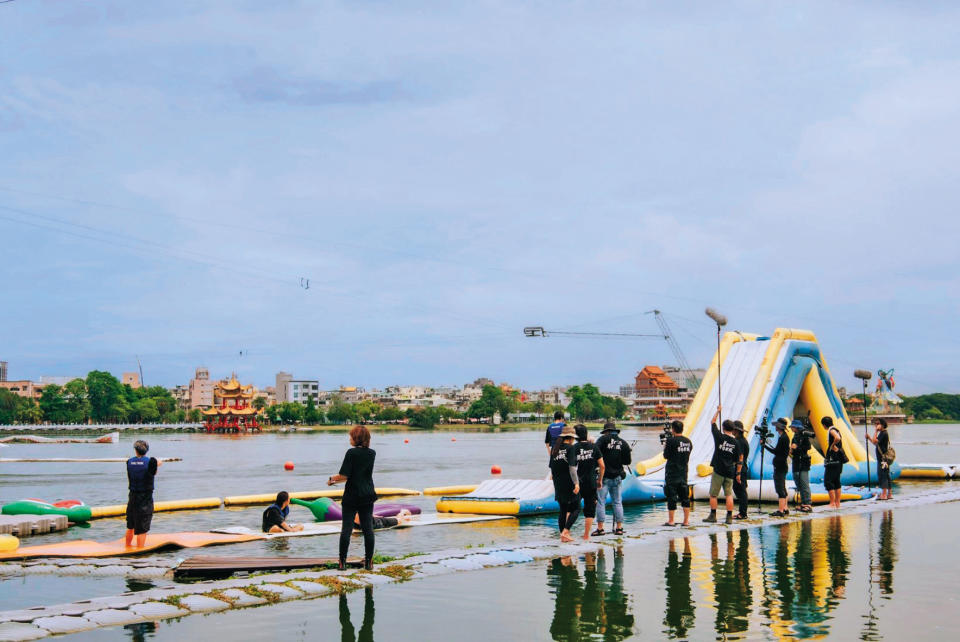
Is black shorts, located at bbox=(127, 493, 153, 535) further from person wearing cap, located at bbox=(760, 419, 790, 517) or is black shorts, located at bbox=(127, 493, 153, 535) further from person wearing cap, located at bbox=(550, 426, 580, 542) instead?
person wearing cap, located at bbox=(760, 419, 790, 517)

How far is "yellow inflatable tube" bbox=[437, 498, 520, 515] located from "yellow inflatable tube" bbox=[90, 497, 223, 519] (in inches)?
294

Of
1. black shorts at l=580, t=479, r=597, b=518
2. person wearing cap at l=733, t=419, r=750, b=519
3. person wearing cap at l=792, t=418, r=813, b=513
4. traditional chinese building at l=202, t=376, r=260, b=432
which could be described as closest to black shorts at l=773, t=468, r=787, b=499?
person wearing cap at l=792, t=418, r=813, b=513

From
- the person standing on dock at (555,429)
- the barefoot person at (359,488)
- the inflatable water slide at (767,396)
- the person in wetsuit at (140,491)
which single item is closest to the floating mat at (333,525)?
the person in wetsuit at (140,491)

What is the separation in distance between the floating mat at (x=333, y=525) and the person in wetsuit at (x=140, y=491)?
2692 mm

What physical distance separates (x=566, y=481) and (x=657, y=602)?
4.83 m

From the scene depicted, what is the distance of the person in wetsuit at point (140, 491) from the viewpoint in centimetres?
1502

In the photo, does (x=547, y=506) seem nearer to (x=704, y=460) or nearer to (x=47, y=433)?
(x=704, y=460)

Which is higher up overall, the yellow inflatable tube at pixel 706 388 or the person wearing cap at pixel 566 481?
the yellow inflatable tube at pixel 706 388

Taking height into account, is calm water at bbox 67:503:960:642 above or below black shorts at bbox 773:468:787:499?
below

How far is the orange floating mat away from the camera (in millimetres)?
15141

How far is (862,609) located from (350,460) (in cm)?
651

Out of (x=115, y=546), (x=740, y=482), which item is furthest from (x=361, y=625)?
(x=740, y=482)

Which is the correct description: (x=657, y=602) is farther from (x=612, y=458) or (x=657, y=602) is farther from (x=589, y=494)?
(x=612, y=458)

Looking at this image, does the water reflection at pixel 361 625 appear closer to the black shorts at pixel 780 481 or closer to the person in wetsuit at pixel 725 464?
the person in wetsuit at pixel 725 464
